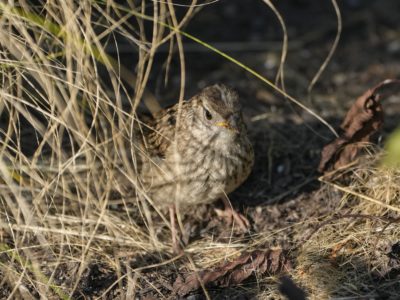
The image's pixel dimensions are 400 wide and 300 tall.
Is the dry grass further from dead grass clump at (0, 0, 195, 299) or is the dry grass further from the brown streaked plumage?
the brown streaked plumage

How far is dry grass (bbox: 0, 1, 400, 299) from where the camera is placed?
12.7 feet

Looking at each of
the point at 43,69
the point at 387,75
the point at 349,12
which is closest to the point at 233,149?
the point at 43,69

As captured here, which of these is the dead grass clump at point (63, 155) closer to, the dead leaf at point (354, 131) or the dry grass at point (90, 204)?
the dry grass at point (90, 204)

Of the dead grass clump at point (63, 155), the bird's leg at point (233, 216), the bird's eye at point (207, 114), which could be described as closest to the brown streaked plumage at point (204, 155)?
the bird's eye at point (207, 114)

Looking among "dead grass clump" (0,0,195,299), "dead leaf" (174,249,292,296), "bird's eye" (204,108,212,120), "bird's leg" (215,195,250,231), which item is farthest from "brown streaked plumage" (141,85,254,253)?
"dead leaf" (174,249,292,296)

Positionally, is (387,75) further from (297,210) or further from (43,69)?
(43,69)

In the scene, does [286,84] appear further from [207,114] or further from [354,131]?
[207,114]

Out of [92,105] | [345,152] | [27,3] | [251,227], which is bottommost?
[251,227]

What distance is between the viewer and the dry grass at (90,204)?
3885 mm

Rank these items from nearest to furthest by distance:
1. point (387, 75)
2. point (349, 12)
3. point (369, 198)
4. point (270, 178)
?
point (369, 198) < point (270, 178) < point (387, 75) < point (349, 12)

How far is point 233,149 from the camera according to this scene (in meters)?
4.54

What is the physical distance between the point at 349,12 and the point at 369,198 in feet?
11.0

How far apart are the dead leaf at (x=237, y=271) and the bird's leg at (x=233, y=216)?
0.56 m

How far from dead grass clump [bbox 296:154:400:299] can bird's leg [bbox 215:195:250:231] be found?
0.52 m
